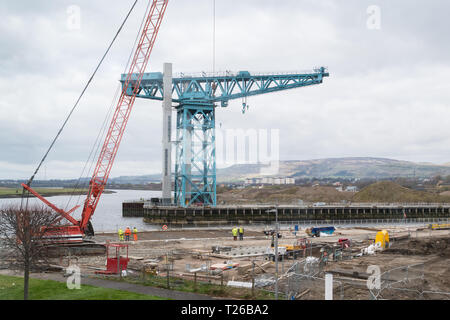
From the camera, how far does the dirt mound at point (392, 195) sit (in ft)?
389

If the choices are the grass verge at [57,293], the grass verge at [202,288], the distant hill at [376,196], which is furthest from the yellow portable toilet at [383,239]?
the distant hill at [376,196]

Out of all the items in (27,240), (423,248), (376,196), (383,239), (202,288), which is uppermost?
(27,240)

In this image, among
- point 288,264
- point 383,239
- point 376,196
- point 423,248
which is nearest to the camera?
point 288,264

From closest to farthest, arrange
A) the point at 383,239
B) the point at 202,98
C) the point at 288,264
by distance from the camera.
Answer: the point at 288,264
the point at 383,239
the point at 202,98

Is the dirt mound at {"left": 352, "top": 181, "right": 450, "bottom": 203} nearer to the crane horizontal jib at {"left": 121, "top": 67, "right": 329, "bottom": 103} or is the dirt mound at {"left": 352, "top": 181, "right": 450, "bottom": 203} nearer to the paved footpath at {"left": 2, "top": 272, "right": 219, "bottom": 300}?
the crane horizontal jib at {"left": 121, "top": 67, "right": 329, "bottom": 103}

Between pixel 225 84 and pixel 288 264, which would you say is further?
pixel 225 84

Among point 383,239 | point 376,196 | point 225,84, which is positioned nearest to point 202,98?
point 225,84

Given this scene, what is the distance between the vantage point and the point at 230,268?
2514cm

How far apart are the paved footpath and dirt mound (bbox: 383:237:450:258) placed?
771 inches

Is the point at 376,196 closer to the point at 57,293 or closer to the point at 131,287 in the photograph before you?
the point at 131,287

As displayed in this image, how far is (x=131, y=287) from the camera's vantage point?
62.5 feet

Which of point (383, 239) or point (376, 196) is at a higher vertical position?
point (383, 239)

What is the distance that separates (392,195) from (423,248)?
10207 centimetres
